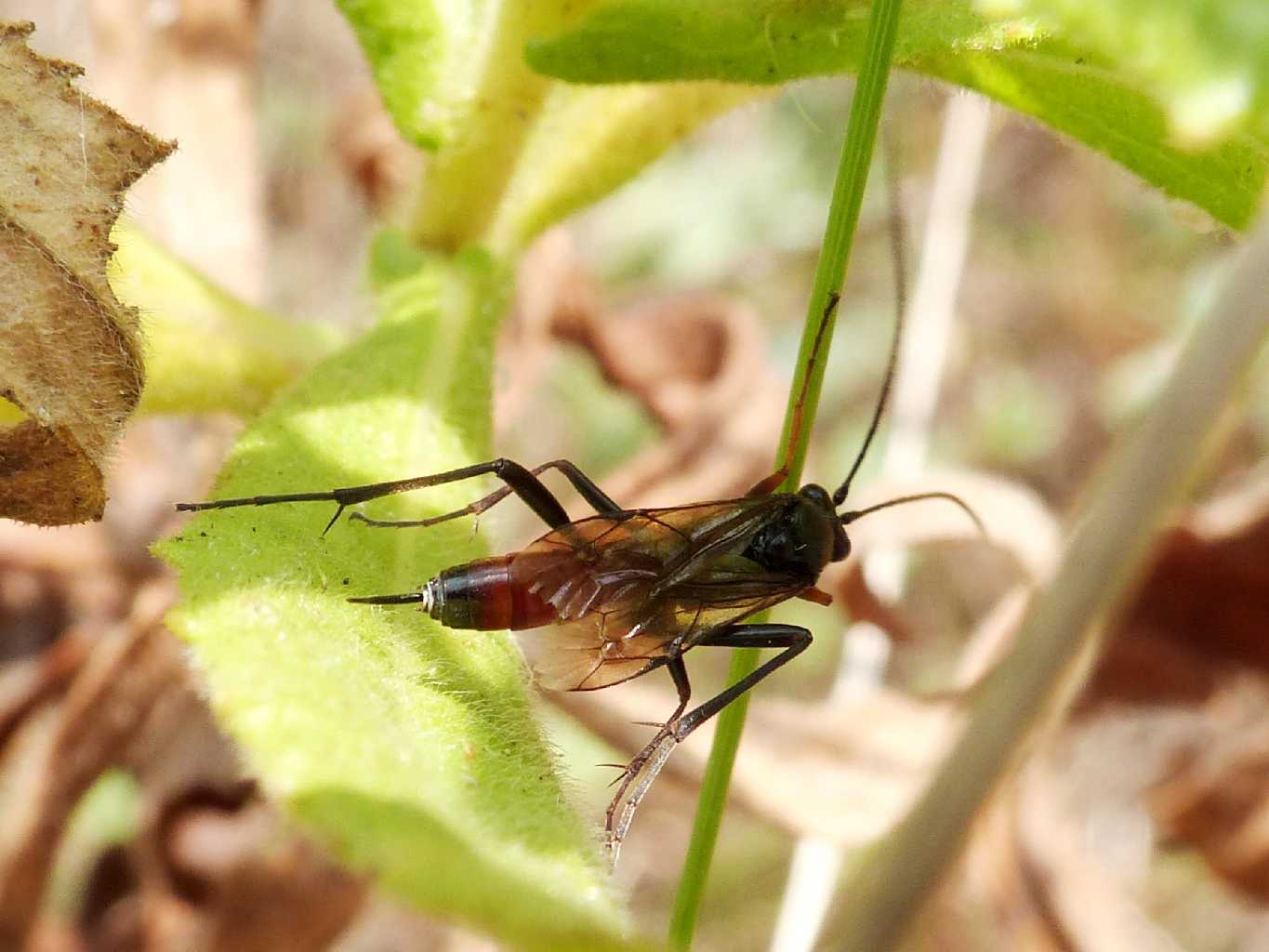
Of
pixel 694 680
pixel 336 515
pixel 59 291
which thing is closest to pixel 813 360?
pixel 336 515

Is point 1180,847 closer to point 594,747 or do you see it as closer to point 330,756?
point 594,747

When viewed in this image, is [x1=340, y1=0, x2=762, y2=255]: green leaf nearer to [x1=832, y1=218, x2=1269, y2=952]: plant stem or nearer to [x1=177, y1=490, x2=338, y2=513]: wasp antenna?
[x1=177, y1=490, x2=338, y2=513]: wasp antenna

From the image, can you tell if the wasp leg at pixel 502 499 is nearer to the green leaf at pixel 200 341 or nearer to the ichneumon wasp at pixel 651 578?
the ichneumon wasp at pixel 651 578

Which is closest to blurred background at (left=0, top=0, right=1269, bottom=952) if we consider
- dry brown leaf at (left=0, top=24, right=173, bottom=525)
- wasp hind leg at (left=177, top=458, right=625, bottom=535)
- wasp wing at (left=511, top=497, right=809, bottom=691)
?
wasp hind leg at (left=177, top=458, right=625, bottom=535)

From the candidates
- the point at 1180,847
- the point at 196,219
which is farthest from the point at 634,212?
the point at 1180,847

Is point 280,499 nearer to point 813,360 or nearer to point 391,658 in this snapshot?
point 391,658
